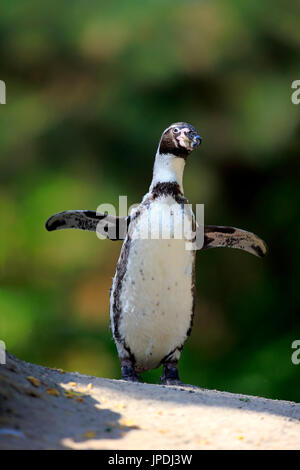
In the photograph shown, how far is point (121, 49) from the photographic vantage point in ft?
17.4

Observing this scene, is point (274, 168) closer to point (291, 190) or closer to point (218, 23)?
point (291, 190)

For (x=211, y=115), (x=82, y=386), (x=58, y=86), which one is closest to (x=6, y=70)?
(x=58, y=86)

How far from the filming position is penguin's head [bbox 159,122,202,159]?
2.69m

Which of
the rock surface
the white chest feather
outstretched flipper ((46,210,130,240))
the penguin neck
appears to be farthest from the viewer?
outstretched flipper ((46,210,130,240))

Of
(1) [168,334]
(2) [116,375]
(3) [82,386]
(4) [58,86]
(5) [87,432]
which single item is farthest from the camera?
(4) [58,86]

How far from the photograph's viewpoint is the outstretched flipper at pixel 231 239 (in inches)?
117

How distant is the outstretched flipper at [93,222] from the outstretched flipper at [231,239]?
0.36m

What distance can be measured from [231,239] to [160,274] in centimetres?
54

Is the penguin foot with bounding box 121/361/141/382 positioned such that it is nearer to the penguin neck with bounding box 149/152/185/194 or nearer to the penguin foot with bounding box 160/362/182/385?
the penguin foot with bounding box 160/362/182/385

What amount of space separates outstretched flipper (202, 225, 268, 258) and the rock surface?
3.04ft

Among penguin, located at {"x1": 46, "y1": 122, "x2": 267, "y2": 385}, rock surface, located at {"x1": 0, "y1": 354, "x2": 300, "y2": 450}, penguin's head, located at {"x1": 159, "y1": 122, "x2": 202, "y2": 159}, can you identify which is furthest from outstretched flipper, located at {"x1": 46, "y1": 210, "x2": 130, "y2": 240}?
rock surface, located at {"x1": 0, "y1": 354, "x2": 300, "y2": 450}

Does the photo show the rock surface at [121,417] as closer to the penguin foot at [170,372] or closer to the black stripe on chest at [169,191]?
the penguin foot at [170,372]

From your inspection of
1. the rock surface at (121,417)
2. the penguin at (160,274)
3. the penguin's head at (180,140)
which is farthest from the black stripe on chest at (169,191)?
the rock surface at (121,417)

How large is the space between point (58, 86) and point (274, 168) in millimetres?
1745
